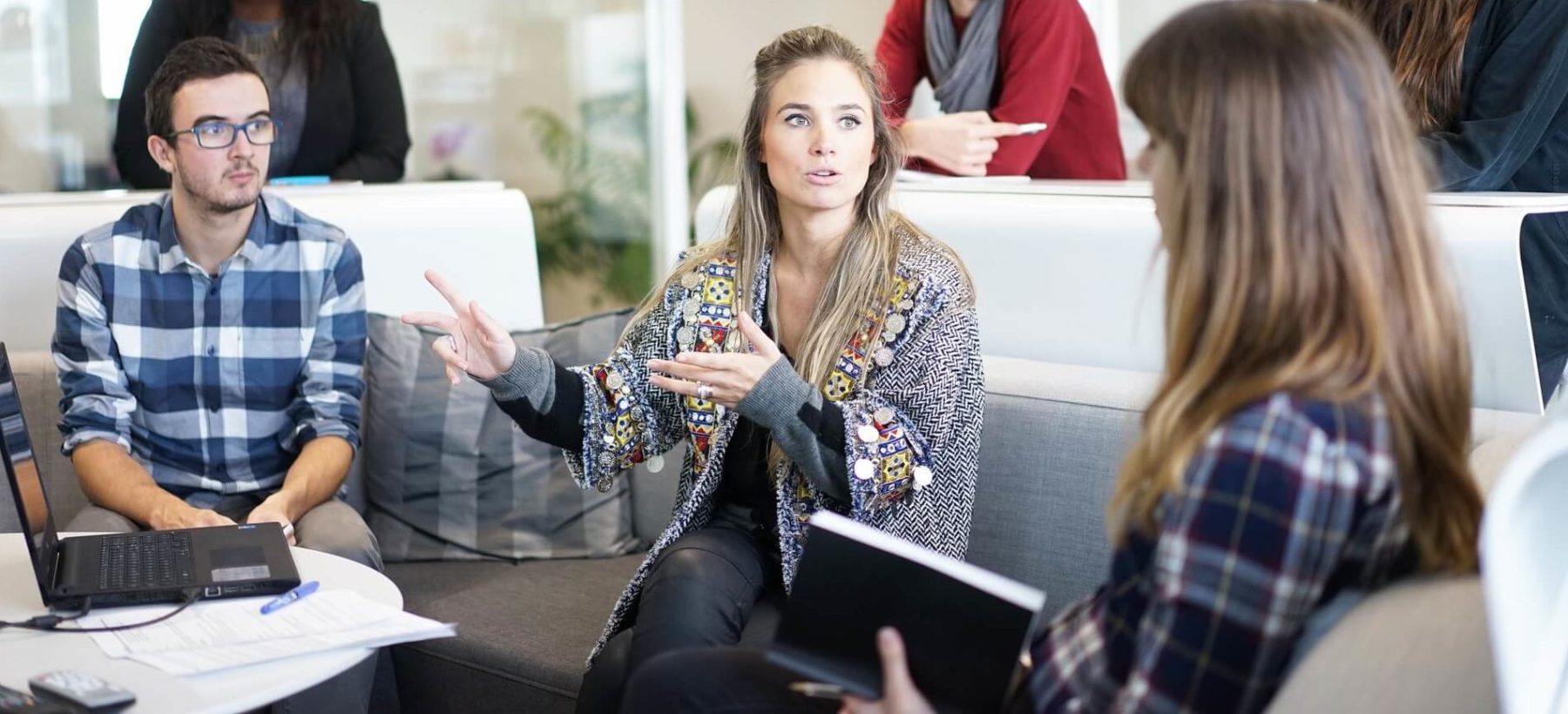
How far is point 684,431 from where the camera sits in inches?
87.3

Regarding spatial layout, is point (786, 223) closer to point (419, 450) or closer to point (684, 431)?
point (684, 431)

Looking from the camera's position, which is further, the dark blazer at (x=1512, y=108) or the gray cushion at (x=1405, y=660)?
the dark blazer at (x=1512, y=108)

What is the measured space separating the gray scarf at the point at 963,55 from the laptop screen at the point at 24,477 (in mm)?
2010

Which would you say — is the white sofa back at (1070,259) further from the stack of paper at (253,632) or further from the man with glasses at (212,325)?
the stack of paper at (253,632)

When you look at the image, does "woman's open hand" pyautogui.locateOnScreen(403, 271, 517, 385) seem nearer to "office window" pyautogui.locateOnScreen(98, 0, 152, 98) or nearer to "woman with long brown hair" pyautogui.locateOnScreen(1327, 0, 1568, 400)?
"woman with long brown hair" pyautogui.locateOnScreen(1327, 0, 1568, 400)

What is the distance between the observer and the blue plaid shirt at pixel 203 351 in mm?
2580

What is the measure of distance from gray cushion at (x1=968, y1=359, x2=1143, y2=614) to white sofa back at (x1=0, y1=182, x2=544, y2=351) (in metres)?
1.31

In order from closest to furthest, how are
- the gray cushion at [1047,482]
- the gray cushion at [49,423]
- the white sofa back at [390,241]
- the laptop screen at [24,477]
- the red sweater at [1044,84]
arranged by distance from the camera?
1. the laptop screen at [24,477]
2. the gray cushion at [1047,482]
3. the gray cushion at [49,423]
4. the white sofa back at [390,241]
5. the red sweater at [1044,84]

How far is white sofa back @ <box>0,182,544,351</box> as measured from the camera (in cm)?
286

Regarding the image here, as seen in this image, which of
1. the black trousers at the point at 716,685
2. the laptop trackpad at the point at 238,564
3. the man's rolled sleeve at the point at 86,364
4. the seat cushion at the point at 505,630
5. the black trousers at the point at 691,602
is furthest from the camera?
the man's rolled sleeve at the point at 86,364

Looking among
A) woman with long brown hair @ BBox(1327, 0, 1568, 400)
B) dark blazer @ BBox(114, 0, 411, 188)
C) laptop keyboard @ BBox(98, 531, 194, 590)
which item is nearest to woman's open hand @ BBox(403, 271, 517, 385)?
laptop keyboard @ BBox(98, 531, 194, 590)

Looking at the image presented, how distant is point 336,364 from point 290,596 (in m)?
0.99

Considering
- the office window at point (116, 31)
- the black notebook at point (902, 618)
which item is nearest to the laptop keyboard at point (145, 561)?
the black notebook at point (902, 618)

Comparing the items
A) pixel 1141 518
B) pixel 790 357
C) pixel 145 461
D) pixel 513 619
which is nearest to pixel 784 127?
pixel 790 357
